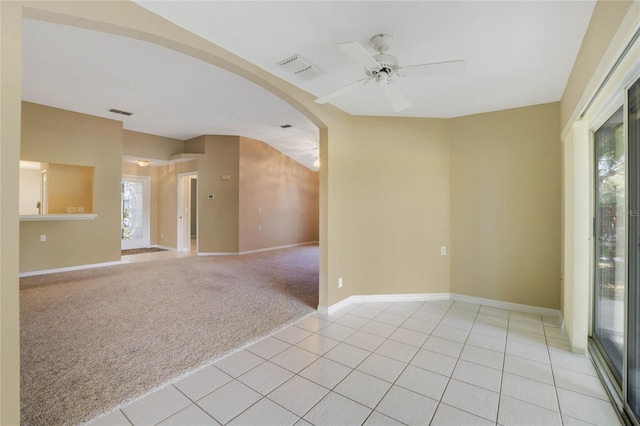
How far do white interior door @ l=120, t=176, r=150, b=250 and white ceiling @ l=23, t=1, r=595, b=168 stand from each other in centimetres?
352

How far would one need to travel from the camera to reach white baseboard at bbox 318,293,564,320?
332 centimetres

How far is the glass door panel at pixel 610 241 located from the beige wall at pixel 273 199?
6579mm

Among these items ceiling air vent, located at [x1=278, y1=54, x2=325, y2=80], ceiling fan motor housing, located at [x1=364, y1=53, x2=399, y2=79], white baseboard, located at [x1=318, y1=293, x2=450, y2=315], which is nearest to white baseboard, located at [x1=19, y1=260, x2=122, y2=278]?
white baseboard, located at [x1=318, y1=293, x2=450, y2=315]

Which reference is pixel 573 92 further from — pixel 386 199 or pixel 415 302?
pixel 415 302

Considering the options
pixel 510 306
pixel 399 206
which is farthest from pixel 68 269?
pixel 510 306

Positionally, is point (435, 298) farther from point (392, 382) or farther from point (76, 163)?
point (76, 163)

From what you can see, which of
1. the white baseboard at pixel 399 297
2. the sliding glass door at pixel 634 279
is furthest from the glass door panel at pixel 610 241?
the white baseboard at pixel 399 297

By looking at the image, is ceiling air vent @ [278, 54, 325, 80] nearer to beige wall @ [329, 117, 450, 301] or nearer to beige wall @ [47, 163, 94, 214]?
beige wall @ [329, 117, 450, 301]

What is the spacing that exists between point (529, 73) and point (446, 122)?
128cm

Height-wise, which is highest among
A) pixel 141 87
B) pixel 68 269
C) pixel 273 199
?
pixel 141 87

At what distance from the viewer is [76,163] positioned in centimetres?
529

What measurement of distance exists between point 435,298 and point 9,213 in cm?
415

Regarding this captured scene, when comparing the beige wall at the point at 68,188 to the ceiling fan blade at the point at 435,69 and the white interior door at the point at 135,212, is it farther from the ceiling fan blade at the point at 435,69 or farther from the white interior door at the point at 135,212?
the ceiling fan blade at the point at 435,69

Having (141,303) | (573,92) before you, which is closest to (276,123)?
(141,303)
